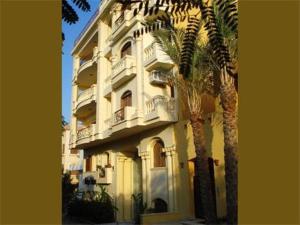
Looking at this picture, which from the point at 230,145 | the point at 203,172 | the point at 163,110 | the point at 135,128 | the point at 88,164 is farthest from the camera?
the point at 88,164

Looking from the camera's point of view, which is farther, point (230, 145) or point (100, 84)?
point (100, 84)

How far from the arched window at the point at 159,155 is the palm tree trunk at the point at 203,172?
3850 mm

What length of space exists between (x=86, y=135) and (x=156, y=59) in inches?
369

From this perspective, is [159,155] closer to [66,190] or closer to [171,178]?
[171,178]

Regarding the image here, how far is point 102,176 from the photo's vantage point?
69.3 feet

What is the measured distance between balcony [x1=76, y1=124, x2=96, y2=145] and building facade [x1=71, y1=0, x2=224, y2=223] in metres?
0.06

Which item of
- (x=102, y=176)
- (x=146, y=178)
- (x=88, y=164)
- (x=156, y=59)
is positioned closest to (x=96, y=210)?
(x=146, y=178)

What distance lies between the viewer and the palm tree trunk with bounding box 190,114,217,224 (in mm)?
11305

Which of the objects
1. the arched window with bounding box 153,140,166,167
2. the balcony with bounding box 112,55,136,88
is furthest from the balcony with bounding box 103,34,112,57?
the arched window with bounding box 153,140,166,167

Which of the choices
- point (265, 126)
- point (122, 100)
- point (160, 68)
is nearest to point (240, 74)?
point (265, 126)

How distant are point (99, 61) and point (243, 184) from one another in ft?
67.5

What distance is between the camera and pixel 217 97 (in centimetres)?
1277

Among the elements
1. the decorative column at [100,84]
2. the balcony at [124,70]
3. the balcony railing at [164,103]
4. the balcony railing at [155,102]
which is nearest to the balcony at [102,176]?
the decorative column at [100,84]
